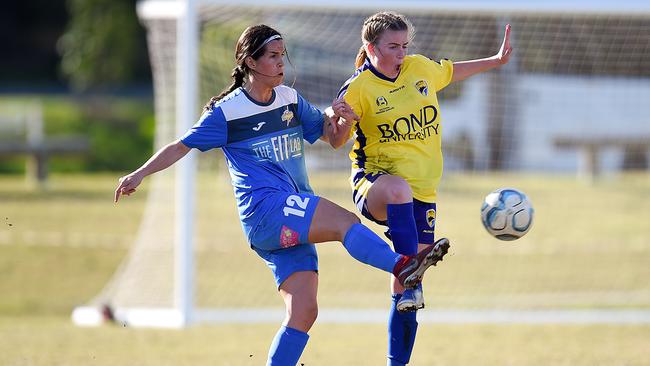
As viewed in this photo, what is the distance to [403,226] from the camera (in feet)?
17.4

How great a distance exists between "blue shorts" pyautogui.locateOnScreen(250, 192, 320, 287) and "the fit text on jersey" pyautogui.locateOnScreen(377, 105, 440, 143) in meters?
0.60

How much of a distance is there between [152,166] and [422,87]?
1507 mm

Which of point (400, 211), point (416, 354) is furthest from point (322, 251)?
point (400, 211)

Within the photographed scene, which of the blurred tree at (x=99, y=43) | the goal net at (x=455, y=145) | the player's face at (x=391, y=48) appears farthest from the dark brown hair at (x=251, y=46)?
the blurred tree at (x=99, y=43)

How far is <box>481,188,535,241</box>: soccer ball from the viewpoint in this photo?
223 inches

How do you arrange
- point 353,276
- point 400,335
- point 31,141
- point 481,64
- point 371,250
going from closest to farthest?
1. point 371,250
2. point 400,335
3. point 481,64
4. point 353,276
5. point 31,141

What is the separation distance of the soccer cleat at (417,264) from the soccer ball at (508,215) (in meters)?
0.82

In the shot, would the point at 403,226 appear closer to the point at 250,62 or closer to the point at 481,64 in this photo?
the point at 250,62

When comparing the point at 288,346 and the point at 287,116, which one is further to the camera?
the point at 287,116

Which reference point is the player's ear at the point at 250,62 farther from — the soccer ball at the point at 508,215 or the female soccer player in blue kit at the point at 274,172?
the soccer ball at the point at 508,215

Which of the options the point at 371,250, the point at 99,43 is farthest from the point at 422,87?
the point at 99,43

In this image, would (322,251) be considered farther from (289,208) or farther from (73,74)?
(73,74)

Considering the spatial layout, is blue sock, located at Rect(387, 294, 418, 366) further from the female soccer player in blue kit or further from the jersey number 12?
the jersey number 12

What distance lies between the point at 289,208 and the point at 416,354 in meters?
3.25
